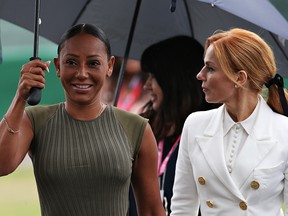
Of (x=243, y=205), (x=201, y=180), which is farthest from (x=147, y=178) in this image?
(x=243, y=205)

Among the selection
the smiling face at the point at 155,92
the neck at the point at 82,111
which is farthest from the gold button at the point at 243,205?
the smiling face at the point at 155,92

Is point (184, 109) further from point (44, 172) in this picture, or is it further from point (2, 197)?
point (2, 197)

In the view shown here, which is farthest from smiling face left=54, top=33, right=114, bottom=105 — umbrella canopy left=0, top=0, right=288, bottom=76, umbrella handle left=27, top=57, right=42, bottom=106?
umbrella canopy left=0, top=0, right=288, bottom=76

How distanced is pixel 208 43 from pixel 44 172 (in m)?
0.95

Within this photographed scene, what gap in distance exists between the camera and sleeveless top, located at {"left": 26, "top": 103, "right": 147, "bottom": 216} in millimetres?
Answer: 3453

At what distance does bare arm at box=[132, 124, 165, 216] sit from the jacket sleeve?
26 centimetres

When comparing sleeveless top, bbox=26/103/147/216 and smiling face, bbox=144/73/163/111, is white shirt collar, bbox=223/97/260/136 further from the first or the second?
smiling face, bbox=144/73/163/111

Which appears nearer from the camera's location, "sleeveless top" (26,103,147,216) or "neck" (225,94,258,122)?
"sleeveless top" (26,103,147,216)

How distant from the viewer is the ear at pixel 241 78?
3.90 m

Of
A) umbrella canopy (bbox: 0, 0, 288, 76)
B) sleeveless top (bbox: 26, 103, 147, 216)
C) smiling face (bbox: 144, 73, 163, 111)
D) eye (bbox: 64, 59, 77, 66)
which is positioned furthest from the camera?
smiling face (bbox: 144, 73, 163, 111)

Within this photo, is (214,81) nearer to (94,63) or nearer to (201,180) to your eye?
(201,180)

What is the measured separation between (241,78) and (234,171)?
0.38 m

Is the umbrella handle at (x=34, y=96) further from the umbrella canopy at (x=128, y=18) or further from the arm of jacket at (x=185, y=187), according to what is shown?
the umbrella canopy at (x=128, y=18)

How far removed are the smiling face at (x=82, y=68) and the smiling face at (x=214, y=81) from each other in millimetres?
481
